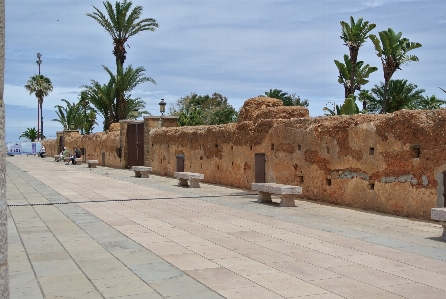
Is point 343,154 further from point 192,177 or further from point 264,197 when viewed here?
point 192,177

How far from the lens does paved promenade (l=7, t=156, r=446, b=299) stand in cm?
491

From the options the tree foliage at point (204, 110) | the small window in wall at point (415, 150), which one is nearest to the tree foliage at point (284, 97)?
the tree foliage at point (204, 110)

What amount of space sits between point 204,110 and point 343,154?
43070 mm

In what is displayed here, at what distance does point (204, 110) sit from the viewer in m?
53.4

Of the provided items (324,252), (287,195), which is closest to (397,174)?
(287,195)

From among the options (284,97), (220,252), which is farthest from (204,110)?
(220,252)

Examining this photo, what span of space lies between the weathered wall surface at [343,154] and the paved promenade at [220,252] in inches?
18.1

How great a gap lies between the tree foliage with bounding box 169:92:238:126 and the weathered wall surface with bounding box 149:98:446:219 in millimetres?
27879

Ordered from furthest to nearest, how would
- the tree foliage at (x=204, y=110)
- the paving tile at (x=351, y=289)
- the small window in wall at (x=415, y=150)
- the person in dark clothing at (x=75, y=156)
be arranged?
1. the tree foliage at (x=204, y=110)
2. the person in dark clothing at (x=75, y=156)
3. the small window in wall at (x=415, y=150)
4. the paving tile at (x=351, y=289)

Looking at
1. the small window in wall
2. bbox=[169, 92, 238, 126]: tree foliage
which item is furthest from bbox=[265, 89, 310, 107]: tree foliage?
the small window in wall

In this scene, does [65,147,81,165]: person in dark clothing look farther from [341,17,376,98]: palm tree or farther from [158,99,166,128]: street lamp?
[341,17,376,98]: palm tree

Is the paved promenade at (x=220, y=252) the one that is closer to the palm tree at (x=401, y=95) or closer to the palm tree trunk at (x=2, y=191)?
the palm tree trunk at (x=2, y=191)

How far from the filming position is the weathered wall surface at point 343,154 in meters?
8.81

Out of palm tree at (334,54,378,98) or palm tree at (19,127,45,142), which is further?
palm tree at (19,127,45,142)
